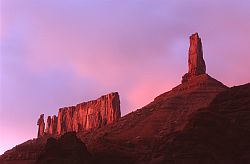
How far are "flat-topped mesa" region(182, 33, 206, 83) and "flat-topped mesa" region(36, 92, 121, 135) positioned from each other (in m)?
23.3

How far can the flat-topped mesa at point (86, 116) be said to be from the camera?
6407 inches

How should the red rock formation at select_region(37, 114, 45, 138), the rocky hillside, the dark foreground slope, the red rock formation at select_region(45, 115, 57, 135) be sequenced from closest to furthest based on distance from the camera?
1. the dark foreground slope
2. the rocky hillside
3. the red rock formation at select_region(45, 115, 57, 135)
4. the red rock formation at select_region(37, 114, 45, 138)

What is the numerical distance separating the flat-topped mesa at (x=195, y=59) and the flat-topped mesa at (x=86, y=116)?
919 inches

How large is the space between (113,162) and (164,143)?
7.87m

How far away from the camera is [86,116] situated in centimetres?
17600

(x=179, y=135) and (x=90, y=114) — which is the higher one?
(x=90, y=114)

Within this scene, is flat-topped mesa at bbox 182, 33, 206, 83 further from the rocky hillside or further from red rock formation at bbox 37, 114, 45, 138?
red rock formation at bbox 37, 114, 45, 138


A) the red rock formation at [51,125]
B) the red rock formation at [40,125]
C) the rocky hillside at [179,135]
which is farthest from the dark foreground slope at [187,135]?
the red rock formation at [40,125]

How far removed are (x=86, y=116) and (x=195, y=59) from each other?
42552mm

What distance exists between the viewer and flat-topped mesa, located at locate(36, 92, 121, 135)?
162750mm

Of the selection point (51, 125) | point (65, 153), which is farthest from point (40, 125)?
point (65, 153)

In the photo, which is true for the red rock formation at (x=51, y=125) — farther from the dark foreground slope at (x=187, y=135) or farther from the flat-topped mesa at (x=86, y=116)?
the dark foreground slope at (x=187, y=135)

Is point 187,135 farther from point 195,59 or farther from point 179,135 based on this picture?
point 195,59

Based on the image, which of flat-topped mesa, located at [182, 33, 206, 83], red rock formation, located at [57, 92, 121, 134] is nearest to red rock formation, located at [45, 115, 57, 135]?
red rock formation, located at [57, 92, 121, 134]
